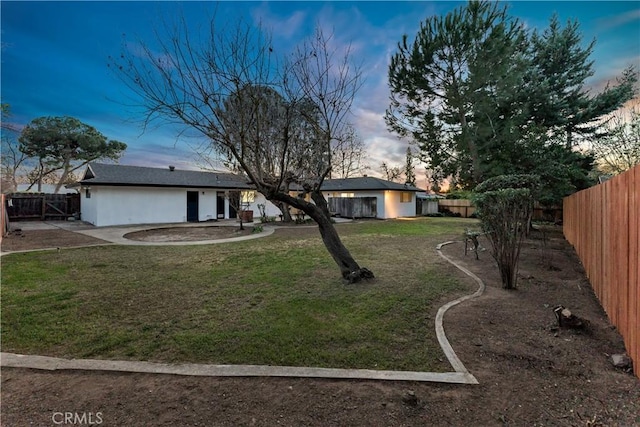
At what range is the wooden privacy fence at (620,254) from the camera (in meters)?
2.74

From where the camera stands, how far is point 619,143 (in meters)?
11.4

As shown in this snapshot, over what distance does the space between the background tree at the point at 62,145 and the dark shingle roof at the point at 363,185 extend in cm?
1996

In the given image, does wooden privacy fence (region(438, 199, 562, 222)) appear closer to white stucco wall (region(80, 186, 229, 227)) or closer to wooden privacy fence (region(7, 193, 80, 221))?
white stucco wall (region(80, 186, 229, 227))

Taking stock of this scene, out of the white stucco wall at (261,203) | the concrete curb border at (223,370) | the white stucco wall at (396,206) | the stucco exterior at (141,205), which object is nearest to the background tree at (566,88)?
the white stucco wall at (396,206)

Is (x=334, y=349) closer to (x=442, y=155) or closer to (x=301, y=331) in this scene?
(x=301, y=331)

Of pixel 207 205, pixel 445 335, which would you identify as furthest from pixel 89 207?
pixel 445 335

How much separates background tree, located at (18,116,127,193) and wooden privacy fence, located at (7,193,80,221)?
6.21 meters

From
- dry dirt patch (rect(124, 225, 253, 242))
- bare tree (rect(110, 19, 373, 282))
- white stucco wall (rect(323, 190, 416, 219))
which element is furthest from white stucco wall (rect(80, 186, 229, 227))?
bare tree (rect(110, 19, 373, 282))

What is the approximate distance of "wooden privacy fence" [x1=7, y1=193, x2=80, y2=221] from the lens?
17812 millimetres

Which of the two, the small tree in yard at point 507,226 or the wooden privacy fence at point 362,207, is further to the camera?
the wooden privacy fence at point 362,207

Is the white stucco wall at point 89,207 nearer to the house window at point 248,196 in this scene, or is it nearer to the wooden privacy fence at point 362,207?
the house window at point 248,196

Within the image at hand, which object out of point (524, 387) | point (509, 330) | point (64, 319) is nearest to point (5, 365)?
point (64, 319)

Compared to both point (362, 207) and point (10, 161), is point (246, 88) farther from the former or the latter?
point (10, 161)

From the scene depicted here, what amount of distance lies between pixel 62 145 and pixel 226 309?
29.0m
